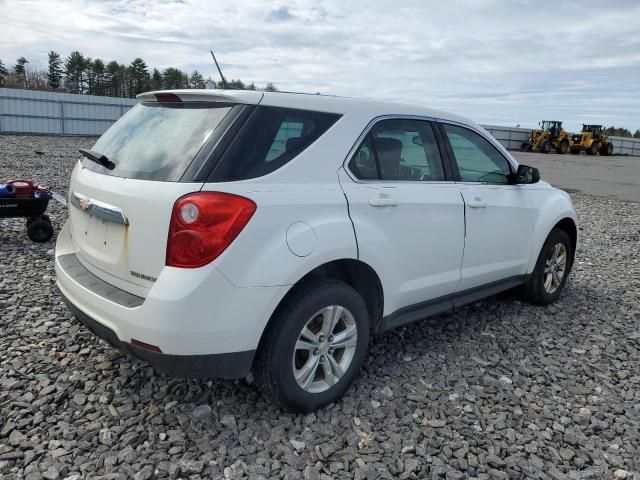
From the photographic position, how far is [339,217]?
2803 millimetres

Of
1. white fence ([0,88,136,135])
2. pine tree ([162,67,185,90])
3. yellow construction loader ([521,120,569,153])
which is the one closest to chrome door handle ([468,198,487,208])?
white fence ([0,88,136,135])

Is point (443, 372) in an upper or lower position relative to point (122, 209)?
lower

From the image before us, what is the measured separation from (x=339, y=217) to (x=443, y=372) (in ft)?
4.62

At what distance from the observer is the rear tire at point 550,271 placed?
471 cm

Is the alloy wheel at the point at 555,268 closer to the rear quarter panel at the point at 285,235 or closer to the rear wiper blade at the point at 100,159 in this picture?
the rear quarter panel at the point at 285,235

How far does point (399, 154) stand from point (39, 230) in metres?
4.54

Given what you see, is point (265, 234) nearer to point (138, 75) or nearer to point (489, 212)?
point (489, 212)

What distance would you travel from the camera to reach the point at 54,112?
26984 millimetres

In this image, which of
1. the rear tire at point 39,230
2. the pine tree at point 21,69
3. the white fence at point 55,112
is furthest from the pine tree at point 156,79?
the rear tire at point 39,230

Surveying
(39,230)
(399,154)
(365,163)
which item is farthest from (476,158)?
(39,230)

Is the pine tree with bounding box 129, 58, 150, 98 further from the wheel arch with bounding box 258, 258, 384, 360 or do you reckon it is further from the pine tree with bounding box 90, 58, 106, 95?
the wheel arch with bounding box 258, 258, 384, 360

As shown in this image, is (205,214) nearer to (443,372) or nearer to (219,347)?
(219,347)

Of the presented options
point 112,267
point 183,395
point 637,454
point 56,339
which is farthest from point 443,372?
point 56,339

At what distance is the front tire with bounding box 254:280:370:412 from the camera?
104 inches
